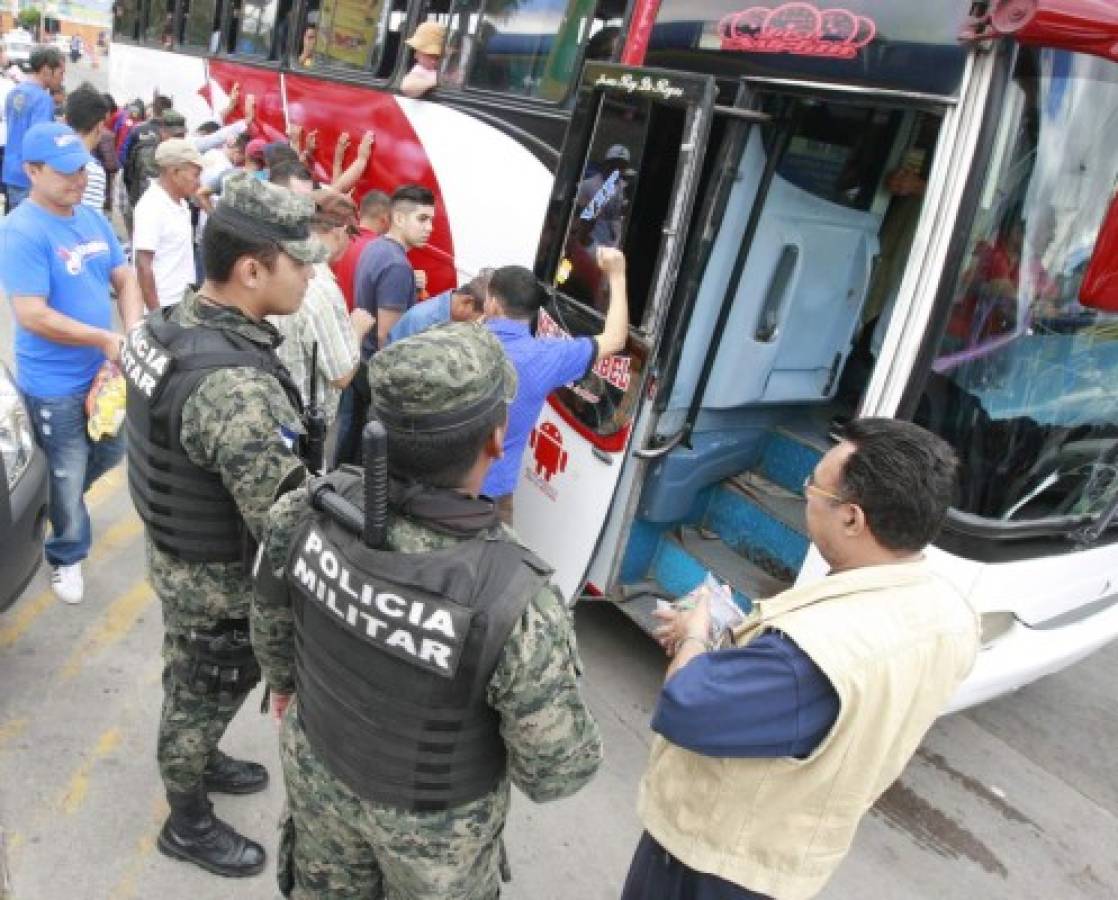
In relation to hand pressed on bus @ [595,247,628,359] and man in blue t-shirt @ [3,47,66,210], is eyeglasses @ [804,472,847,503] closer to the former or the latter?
hand pressed on bus @ [595,247,628,359]

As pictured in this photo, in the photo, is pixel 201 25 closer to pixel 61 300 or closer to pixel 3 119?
pixel 3 119

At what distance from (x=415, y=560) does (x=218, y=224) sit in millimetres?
1133

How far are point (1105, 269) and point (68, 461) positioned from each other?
345 centimetres

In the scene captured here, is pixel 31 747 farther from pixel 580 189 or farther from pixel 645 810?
pixel 580 189

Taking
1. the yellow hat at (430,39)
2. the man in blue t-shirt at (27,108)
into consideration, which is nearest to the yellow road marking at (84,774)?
the yellow hat at (430,39)

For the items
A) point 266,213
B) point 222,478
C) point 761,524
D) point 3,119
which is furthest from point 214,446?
point 3,119

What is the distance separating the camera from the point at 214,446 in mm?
1960

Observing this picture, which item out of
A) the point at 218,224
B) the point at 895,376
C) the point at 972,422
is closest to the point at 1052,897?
the point at 972,422

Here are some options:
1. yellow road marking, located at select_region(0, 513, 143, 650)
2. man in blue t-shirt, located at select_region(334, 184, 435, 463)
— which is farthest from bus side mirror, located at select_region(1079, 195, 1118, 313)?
yellow road marking, located at select_region(0, 513, 143, 650)

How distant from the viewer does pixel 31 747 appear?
283 cm

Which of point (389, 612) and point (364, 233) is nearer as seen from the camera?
point (389, 612)

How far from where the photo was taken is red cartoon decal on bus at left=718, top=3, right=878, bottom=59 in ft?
8.56

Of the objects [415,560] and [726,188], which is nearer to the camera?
[415,560]

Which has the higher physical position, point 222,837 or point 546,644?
point 546,644
